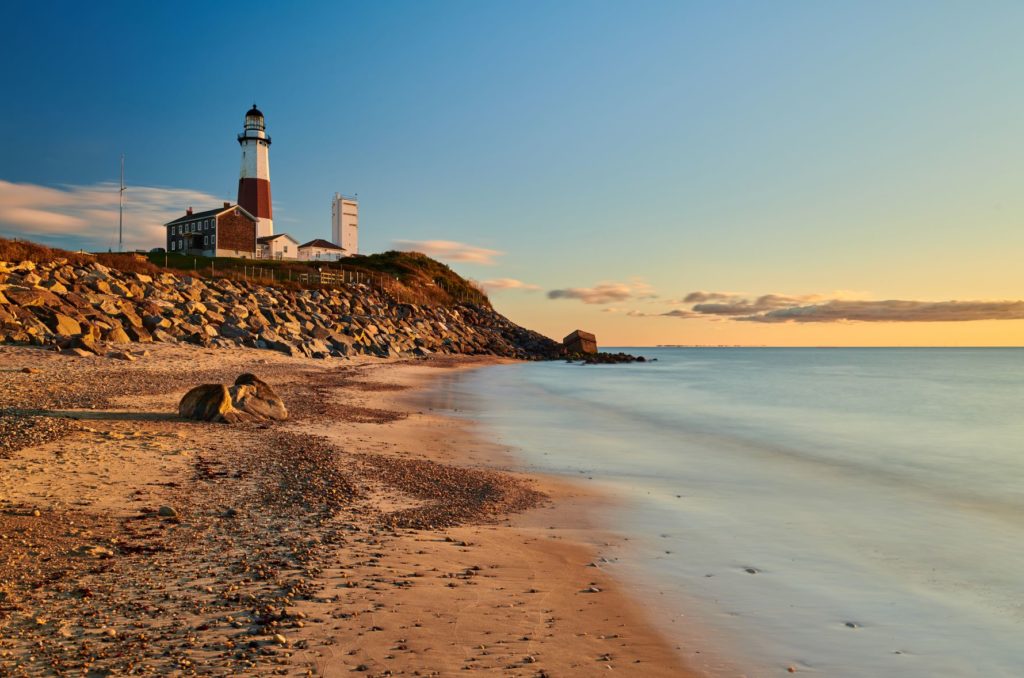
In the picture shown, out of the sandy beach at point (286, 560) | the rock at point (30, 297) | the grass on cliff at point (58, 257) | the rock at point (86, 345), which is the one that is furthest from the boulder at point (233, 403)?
the grass on cliff at point (58, 257)

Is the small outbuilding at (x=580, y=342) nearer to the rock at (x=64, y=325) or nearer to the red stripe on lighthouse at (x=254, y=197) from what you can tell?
the red stripe on lighthouse at (x=254, y=197)

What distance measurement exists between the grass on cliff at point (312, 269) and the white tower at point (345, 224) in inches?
343

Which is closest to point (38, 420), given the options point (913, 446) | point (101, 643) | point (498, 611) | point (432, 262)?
point (101, 643)

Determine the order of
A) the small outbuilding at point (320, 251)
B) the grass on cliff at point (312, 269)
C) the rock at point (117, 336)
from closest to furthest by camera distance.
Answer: the rock at point (117, 336) → the grass on cliff at point (312, 269) → the small outbuilding at point (320, 251)

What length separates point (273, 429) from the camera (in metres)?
12.4

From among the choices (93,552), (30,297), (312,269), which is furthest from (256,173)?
(93,552)

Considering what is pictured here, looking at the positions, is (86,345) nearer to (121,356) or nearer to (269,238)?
(121,356)

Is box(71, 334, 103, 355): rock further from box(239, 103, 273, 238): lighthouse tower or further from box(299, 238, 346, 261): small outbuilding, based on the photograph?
box(299, 238, 346, 261): small outbuilding

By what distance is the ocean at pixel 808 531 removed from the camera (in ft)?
17.2

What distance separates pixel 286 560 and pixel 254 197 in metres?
69.1

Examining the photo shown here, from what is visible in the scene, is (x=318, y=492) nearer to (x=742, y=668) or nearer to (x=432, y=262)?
(x=742, y=668)

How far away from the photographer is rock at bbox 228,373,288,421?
12.9m

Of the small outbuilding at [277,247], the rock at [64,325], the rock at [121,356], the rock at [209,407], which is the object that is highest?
the small outbuilding at [277,247]

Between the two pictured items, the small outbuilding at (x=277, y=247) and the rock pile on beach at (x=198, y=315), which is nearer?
the rock pile on beach at (x=198, y=315)
